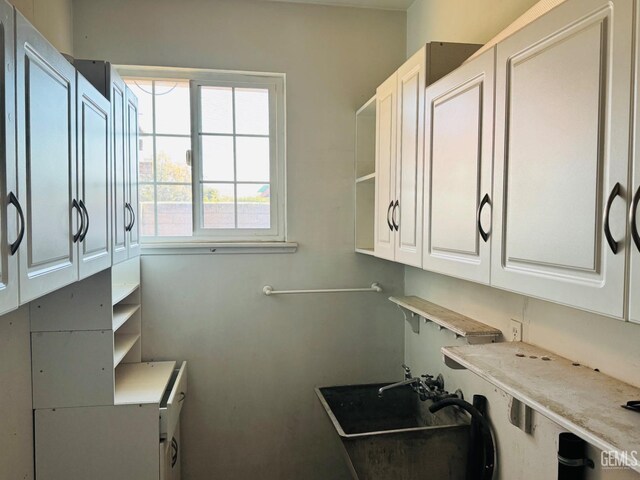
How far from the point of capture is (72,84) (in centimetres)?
130

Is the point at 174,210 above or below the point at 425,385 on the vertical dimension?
above

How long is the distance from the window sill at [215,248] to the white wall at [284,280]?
0.04 m

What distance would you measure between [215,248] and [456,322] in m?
1.34

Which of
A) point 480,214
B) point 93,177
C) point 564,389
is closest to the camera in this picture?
point 564,389

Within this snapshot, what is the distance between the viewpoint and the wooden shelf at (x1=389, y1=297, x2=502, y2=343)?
165 cm

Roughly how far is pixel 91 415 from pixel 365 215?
168cm

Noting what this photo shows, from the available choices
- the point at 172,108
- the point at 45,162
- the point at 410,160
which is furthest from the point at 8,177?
the point at 172,108

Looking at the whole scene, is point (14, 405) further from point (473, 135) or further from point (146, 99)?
point (473, 135)

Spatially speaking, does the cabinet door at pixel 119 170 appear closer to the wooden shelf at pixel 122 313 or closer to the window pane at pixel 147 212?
the wooden shelf at pixel 122 313

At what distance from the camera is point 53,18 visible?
2.01 metres

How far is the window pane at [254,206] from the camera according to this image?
2.54 metres

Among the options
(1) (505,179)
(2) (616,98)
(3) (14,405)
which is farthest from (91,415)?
(2) (616,98)

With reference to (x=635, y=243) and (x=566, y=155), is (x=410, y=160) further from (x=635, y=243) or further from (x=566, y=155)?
(x=635, y=243)

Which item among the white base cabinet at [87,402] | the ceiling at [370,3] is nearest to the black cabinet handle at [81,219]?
the white base cabinet at [87,402]
